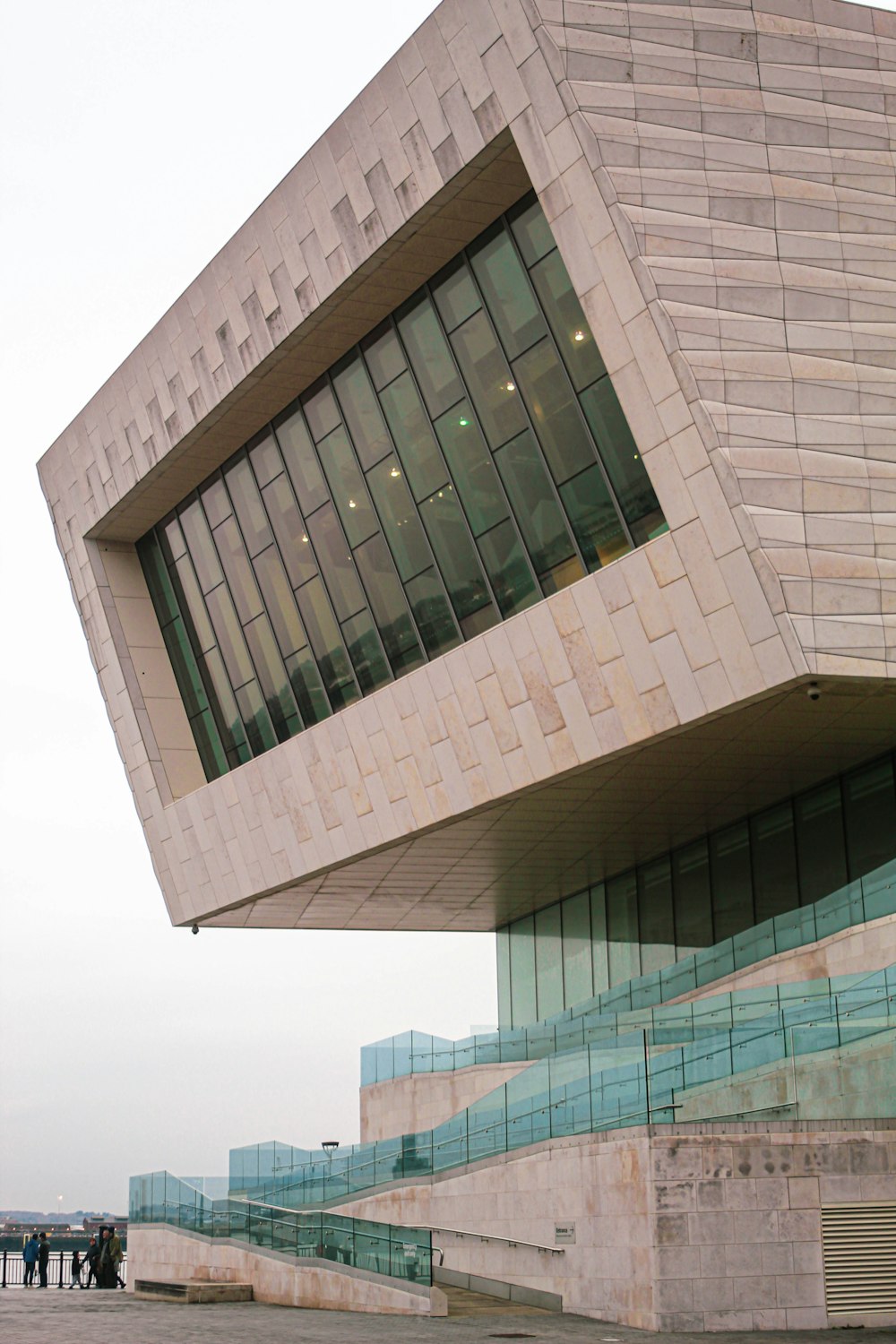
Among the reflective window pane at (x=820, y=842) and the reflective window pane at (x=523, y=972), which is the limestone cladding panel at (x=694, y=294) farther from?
the reflective window pane at (x=523, y=972)

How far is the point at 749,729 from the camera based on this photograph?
23.0 meters

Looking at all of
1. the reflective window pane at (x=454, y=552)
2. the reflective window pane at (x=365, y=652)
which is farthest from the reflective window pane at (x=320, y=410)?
the reflective window pane at (x=365, y=652)

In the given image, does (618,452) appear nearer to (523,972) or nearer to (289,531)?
(289,531)

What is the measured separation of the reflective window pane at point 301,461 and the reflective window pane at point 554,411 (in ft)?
20.3

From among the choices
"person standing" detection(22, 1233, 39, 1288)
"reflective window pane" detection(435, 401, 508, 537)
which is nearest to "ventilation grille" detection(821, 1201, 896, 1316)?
"reflective window pane" detection(435, 401, 508, 537)

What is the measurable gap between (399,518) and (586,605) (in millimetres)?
5822

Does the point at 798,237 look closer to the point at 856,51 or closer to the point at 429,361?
the point at 856,51

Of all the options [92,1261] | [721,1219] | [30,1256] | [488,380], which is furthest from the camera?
[30,1256]

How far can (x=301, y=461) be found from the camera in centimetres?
3000

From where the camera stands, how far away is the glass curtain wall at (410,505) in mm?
23734

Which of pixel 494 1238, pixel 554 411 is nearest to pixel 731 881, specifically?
pixel 554 411

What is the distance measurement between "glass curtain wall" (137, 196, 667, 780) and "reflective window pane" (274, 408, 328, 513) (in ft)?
0.14

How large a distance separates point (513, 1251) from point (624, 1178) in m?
3.64

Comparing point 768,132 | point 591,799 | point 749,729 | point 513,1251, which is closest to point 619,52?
point 768,132
